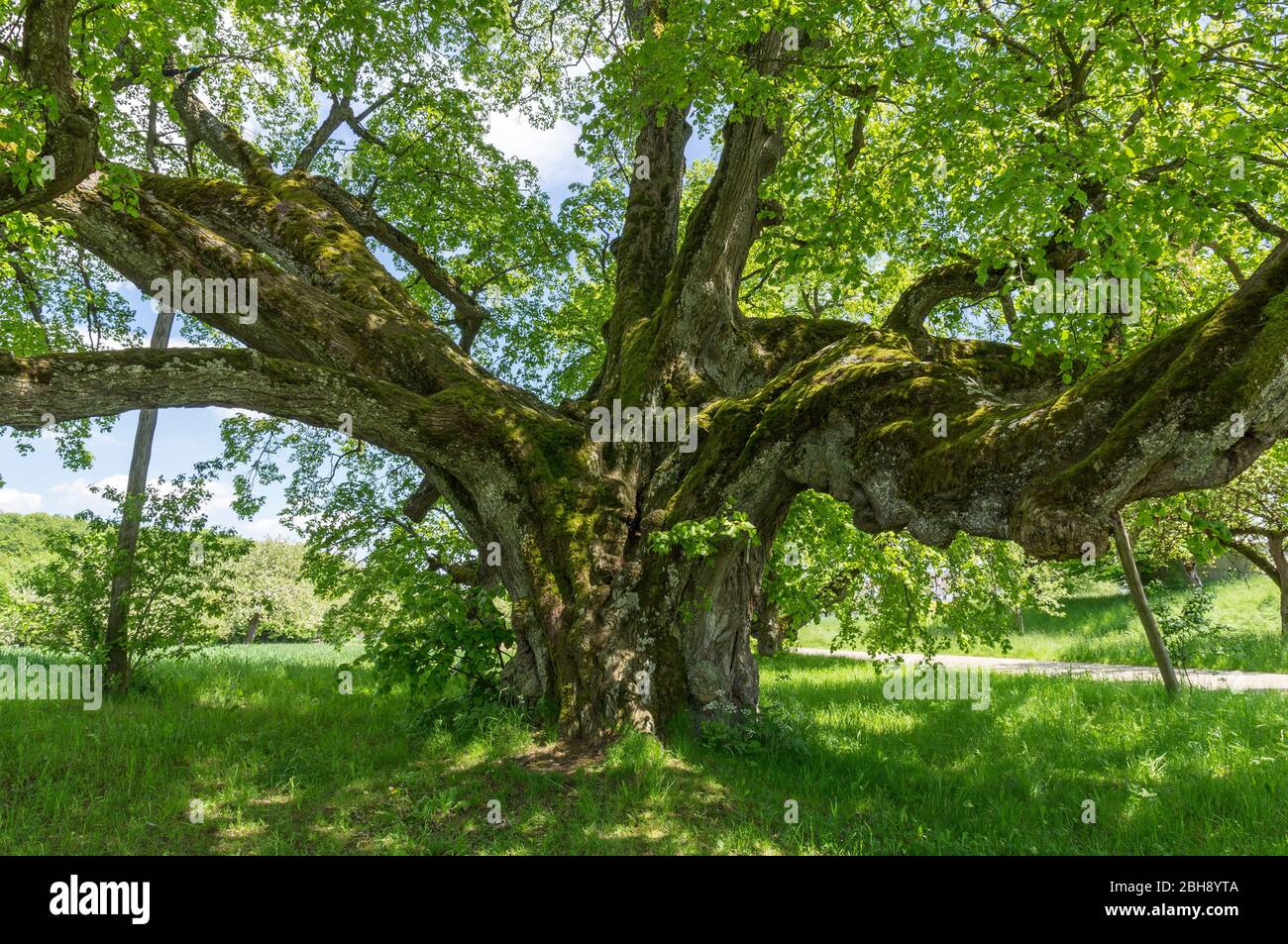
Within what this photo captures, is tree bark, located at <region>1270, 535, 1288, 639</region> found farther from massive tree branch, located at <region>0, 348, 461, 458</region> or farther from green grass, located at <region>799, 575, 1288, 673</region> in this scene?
massive tree branch, located at <region>0, 348, 461, 458</region>

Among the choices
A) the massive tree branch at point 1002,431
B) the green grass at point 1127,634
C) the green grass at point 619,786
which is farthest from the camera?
the green grass at point 1127,634

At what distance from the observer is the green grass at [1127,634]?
47.6ft

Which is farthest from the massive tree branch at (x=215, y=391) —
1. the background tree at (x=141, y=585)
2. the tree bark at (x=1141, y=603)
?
the tree bark at (x=1141, y=603)

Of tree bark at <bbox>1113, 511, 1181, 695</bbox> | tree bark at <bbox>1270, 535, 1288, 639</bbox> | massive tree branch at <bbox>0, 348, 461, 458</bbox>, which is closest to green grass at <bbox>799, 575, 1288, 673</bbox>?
tree bark at <bbox>1270, 535, 1288, 639</bbox>

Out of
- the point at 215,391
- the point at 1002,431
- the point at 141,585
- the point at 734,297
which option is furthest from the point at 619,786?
the point at 141,585

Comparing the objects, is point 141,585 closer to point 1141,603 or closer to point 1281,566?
point 1141,603

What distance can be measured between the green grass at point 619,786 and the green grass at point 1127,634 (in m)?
4.82

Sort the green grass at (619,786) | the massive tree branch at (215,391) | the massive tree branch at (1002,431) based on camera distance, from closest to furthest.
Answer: the massive tree branch at (1002,431) < the green grass at (619,786) < the massive tree branch at (215,391)

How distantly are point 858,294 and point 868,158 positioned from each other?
605 cm

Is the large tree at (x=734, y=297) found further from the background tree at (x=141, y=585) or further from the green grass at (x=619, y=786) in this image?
the background tree at (x=141, y=585)

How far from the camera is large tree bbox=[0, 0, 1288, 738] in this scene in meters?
4.58

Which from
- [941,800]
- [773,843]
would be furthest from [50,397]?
[941,800]

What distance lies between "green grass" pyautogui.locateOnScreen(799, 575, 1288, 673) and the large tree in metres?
6.64

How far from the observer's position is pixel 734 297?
8.28 metres
